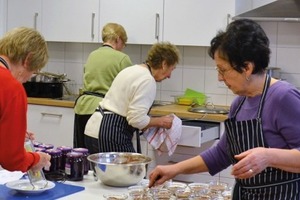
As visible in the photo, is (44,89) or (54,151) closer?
(54,151)

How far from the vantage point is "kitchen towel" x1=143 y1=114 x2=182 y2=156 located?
322 centimetres

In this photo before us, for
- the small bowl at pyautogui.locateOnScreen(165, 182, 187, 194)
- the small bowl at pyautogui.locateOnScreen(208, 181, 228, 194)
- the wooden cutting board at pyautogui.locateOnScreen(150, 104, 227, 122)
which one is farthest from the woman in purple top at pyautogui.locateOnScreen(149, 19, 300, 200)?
the wooden cutting board at pyautogui.locateOnScreen(150, 104, 227, 122)

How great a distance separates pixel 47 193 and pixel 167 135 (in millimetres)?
1281

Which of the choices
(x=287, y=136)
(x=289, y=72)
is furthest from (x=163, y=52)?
(x=287, y=136)

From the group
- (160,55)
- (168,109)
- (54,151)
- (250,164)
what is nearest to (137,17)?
(168,109)

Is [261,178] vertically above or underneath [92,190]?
above

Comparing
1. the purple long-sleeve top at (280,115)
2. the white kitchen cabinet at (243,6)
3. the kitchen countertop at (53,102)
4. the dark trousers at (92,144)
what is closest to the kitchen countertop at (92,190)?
the purple long-sleeve top at (280,115)

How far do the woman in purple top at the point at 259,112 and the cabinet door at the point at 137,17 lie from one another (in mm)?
2219

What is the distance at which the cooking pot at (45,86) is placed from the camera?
4.30m

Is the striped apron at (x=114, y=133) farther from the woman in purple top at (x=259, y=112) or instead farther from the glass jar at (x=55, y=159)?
the woman in purple top at (x=259, y=112)

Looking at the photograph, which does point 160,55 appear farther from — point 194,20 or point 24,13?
point 24,13

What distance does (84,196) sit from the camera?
6.72 feet

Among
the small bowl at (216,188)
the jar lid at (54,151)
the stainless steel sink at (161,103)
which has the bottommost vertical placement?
the small bowl at (216,188)

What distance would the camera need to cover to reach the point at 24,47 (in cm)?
198
